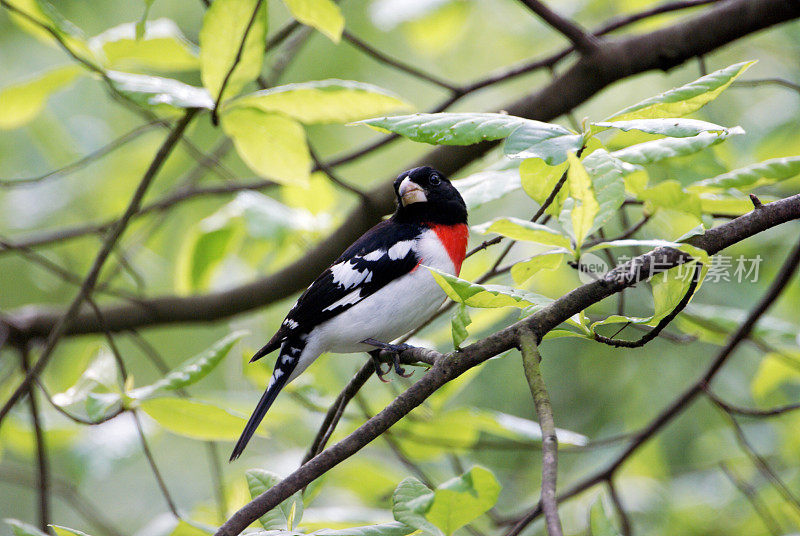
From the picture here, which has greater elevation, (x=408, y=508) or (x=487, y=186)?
(x=487, y=186)

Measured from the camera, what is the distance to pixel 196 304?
3578mm

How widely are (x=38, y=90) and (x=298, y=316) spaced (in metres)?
1.15

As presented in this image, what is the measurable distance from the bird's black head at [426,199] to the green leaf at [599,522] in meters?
1.39

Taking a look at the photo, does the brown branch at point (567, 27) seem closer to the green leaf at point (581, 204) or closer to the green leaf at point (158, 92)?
the green leaf at point (158, 92)

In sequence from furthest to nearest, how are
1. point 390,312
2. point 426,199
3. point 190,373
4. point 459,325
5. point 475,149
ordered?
1. point 475,149
2. point 426,199
3. point 390,312
4. point 190,373
5. point 459,325

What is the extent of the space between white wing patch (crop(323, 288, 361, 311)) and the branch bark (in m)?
0.61

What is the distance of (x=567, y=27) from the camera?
2.55 m

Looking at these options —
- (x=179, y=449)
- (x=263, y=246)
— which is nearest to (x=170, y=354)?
(x=179, y=449)

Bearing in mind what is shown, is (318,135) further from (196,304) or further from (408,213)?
(408,213)

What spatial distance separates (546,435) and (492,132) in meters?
0.51

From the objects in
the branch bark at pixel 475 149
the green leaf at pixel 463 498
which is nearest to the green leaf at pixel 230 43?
the branch bark at pixel 475 149

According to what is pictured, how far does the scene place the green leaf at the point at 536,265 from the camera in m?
1.44

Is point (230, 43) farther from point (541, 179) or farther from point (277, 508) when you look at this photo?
point (277, 508)

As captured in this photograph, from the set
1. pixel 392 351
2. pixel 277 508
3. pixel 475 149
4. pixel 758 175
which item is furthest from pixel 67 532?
pixel 475 149
